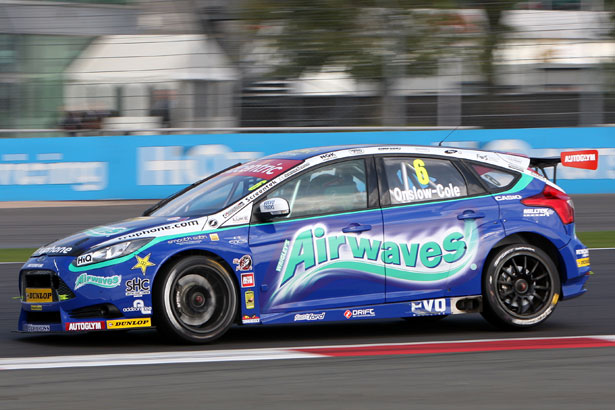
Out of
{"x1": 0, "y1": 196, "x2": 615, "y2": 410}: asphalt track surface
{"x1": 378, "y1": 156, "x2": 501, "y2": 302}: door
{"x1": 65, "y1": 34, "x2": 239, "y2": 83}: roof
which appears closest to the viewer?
{"x1": 0, "y1": 196, "x2": 615, "y2": 410}: asphalt track surface

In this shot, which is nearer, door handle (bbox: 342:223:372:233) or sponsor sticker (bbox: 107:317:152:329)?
sponsor sticker (bbox: 107:317:152:329)

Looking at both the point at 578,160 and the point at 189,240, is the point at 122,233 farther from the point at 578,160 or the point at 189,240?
the point at 578,160

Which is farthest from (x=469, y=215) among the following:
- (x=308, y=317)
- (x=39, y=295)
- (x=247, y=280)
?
(x=39, y=295)

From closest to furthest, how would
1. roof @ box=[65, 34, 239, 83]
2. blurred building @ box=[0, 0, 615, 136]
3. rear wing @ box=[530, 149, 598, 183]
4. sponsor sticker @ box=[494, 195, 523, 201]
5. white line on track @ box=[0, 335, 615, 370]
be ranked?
white line on track @ box=[0, 335, 615, 370] < sponsor sticker @ box=[494, 195, 523, 201] < rear wing @ box=[530, 149, 598, 183] < blurred building @ box=[0, 0, 615, 136] < roof @ box=[65, 34, 239, 83]

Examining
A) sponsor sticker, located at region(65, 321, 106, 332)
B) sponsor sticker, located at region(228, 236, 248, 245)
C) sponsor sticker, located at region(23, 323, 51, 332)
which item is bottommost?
sponsor sticker, located at region(23, 323, 51, 332)

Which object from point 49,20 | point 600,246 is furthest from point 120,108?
point 600,246

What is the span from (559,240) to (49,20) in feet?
55.9

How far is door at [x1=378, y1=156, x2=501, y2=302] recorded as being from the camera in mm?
7371

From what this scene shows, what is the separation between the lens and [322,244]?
7.16 m

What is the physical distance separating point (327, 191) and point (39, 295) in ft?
7.13

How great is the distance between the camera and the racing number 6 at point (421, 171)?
299 inches

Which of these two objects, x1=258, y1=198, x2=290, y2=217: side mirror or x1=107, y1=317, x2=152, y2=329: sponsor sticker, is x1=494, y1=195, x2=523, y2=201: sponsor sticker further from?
x1=107, y1=317, x2=152, y2=329: sponsor sticker

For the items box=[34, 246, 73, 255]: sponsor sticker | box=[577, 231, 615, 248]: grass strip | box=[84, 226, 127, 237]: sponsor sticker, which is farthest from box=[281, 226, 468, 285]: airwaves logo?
box=[577, 231, 615, 248]: grass strip

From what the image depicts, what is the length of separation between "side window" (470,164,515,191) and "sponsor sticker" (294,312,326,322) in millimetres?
1707
